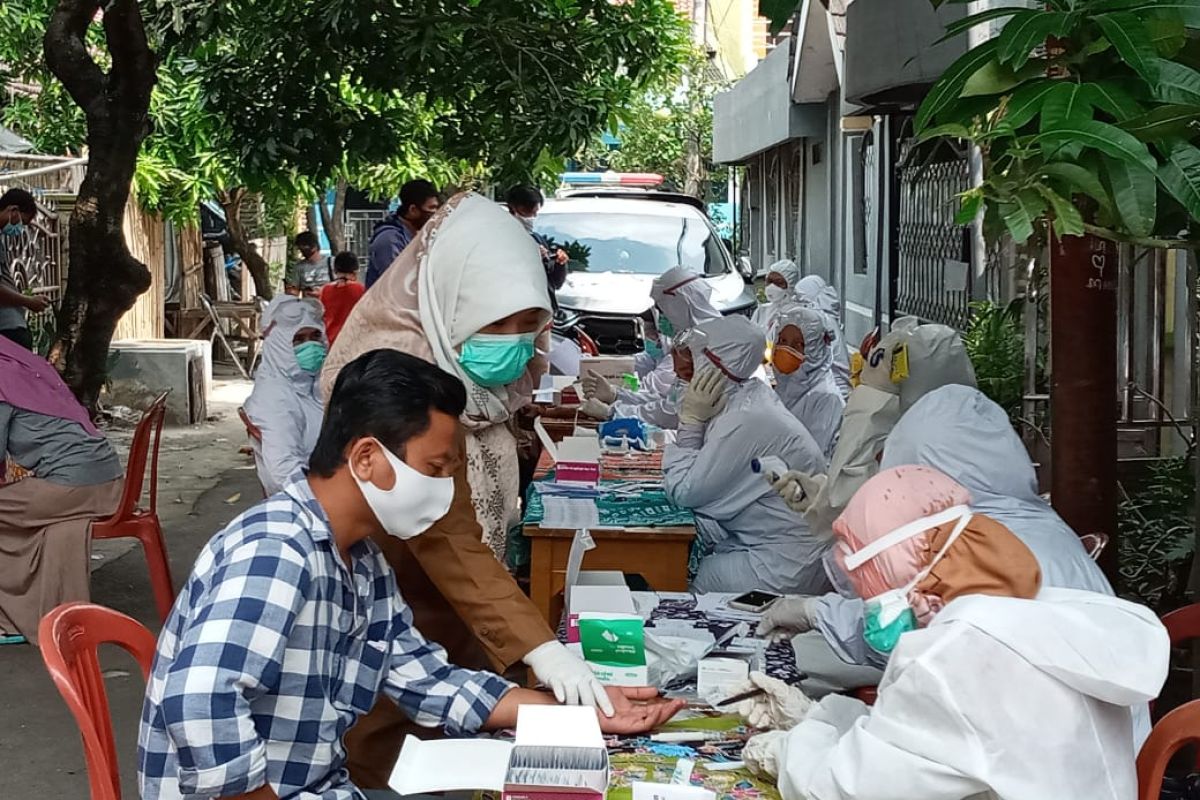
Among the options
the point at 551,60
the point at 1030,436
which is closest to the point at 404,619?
the point at 1030,436

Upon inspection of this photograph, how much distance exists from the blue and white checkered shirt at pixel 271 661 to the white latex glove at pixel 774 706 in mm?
690

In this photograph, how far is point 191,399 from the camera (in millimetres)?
12508

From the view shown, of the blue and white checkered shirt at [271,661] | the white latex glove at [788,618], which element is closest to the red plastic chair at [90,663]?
the blue and white checkered shirt at [271,661]

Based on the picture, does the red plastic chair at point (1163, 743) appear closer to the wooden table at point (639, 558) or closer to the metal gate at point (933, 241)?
the wooden table at point (639, 558)

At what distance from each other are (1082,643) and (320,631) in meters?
1.20

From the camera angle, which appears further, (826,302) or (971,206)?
(826,302)

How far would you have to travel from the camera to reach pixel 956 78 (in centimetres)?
243

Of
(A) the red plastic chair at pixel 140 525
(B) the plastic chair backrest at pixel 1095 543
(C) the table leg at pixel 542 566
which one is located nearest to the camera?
(B) the plastic chair backrest at pixel 1095 543

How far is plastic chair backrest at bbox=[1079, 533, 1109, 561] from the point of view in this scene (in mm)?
3258

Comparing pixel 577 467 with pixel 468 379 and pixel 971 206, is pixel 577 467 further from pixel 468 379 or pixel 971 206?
pixel 971 206

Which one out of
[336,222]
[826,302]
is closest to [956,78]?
[826,302]

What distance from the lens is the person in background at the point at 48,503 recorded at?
5883 millimetres

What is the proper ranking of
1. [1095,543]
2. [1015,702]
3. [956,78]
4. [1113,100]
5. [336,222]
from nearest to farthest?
1. [1015,702]
2. [1113,100]
3. [956,78]
4. [1095,543]
5. [336,222]

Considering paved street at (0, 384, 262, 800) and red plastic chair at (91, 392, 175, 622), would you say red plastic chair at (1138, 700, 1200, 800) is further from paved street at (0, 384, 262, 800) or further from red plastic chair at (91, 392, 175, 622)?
red plastic chair at (91, 392, 175, 622)
